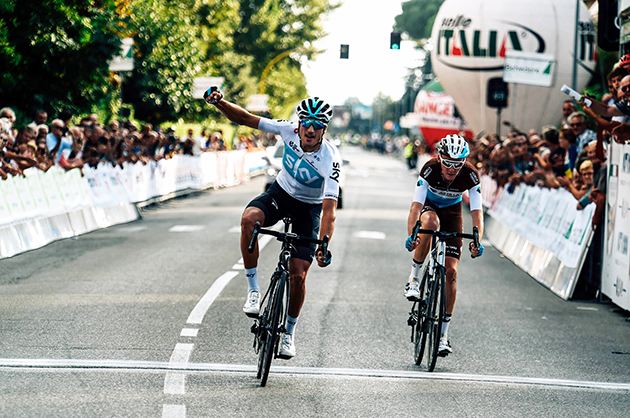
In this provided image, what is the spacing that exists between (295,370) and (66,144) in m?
11.9

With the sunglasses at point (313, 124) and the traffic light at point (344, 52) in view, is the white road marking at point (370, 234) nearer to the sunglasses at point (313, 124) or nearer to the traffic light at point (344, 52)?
the sunglasses at point (313, 124)

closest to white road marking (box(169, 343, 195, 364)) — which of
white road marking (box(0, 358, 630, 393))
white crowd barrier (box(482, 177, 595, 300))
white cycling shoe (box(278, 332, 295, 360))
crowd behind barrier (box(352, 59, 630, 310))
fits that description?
white road marking (box(0, 358, 630, 393))

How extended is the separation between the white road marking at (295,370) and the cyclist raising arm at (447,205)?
0.46 m

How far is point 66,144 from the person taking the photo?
1881cm

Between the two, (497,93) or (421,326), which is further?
(497,93)

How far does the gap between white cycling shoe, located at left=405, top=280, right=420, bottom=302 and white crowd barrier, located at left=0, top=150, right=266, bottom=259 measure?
782cm

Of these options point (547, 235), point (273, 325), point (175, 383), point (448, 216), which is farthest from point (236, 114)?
point (547, 235)

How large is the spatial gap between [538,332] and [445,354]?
7.67ft

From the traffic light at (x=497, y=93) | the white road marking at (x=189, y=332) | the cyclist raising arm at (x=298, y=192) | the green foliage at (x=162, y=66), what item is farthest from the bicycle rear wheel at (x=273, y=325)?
the green foliage at (x=162, y=66)

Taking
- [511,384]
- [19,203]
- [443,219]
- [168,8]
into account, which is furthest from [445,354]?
[168,8]

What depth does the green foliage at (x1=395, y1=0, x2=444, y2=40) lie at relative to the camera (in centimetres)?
11131

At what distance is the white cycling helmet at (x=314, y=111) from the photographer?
7621 mm

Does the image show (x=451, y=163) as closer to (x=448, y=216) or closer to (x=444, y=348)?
(x=448, y=216)

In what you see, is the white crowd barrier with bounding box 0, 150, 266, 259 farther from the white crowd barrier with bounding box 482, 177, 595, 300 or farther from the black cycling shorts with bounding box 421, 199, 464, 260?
the black cycling shorts with bounding box 421, 199, 464, 260
